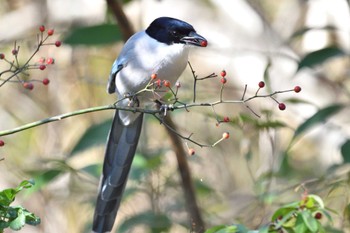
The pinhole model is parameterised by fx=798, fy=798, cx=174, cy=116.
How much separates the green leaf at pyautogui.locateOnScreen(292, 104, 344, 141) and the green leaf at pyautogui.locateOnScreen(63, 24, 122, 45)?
0.98m

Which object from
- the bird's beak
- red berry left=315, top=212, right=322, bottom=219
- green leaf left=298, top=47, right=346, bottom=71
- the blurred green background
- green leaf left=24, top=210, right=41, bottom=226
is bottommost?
the blurred green background

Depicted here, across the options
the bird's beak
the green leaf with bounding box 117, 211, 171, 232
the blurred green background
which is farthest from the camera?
the blurred green background

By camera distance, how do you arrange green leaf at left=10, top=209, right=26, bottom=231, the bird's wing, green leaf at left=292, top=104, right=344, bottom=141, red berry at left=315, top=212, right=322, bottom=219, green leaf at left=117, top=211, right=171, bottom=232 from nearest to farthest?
green leaf at left=10, top=209, right=26, bottom=231 < red berry at left=315, top=212, right=322, bottom=219 < the bird's wing < green leaf at left=292, top=104, right=344, bottom=141 < green leaf at left=117, top=211, right=171, bottom=232

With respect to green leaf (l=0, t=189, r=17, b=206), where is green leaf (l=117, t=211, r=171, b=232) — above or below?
below

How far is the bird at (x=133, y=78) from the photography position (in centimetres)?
303

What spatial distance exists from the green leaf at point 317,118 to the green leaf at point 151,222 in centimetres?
73

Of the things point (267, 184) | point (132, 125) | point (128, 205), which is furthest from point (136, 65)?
point (128, 205)

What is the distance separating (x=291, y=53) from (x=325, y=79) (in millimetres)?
272

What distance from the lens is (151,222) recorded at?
3.62m

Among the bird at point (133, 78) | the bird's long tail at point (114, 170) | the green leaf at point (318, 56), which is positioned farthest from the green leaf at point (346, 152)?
the bird's long tail at point (114, 170)

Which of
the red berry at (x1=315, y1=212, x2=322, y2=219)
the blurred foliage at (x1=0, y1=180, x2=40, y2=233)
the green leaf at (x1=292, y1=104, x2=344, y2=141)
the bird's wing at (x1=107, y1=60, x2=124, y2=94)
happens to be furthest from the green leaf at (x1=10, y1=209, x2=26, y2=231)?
the green leaf at (x1=292, y1=104, x2=344, y2=141)

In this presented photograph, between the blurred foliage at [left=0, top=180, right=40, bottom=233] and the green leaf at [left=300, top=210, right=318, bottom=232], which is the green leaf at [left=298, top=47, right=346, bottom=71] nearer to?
the green leaf at [left=300, top=210, right=318, bottom=232]

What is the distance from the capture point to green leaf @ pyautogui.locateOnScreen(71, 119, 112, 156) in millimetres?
3667

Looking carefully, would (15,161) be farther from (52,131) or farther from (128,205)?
(128,205)
